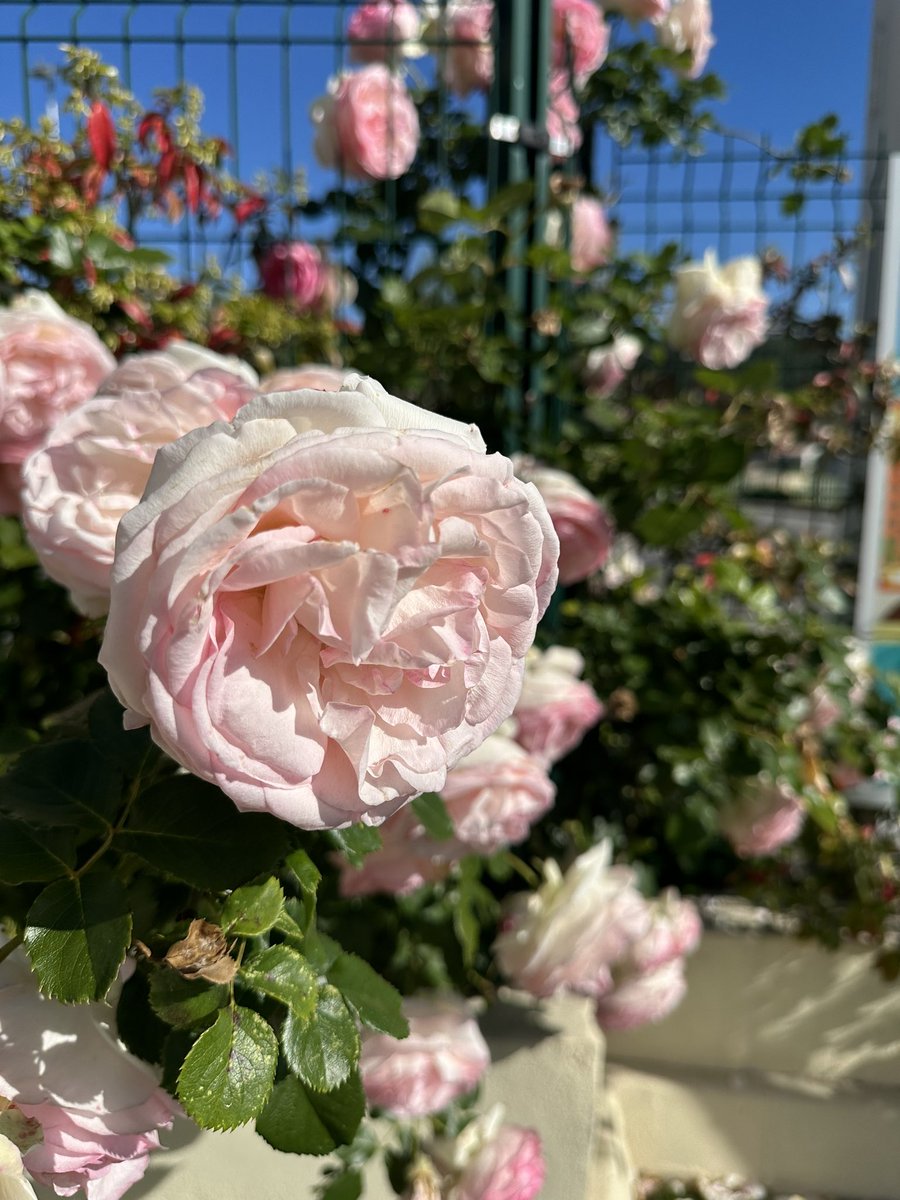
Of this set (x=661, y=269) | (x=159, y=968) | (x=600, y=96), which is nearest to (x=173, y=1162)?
(x=159, y=968)

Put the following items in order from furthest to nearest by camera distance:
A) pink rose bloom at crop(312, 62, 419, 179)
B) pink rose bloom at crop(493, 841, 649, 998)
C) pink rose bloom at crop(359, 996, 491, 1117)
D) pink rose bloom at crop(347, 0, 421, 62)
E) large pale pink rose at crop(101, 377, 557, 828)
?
1. pink rose bloom at crop(347, 0, 421, 62)
2. pink rose bloom at crop(312, 62, 419, 179)
3. pink rose bloom at crop(493, 841, 649, 998)
4. pink rose bloom at crop(359, 996, 491, 1117)
5. large pale pink rose at crop(101, 377, 557, 828)

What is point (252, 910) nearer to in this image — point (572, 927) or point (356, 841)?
point (356, 841)

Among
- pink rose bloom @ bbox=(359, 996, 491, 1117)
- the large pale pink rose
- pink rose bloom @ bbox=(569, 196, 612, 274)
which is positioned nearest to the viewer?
the large pale pink rose

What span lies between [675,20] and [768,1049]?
75.5 inches

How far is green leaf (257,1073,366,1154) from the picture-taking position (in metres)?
0.46

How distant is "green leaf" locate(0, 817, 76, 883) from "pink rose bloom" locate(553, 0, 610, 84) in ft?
5.22

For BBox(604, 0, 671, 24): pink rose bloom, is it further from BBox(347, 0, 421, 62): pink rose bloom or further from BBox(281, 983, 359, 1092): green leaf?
BBox(281, 983, 359, 1092): green leaf

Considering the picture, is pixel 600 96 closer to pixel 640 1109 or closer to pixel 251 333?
pixel 251 333

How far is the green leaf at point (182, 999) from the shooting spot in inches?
16.4

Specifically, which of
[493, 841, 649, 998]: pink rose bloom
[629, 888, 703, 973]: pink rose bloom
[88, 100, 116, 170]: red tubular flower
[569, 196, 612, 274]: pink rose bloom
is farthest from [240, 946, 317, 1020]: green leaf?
[569, 196, 612, 274]: pink rose bloom

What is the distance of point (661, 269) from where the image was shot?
54.9 inches

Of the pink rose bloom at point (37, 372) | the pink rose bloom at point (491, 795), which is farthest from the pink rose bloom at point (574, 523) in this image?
the pink rose bloom at point (37, 372)

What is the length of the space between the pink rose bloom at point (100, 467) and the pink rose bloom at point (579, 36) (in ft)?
4.37

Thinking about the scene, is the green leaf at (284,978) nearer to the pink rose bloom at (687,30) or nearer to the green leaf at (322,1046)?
the green leaf at (322,1046)
